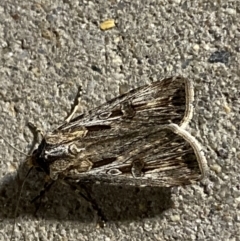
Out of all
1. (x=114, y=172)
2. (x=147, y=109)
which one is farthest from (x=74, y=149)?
(x=147, y=109)

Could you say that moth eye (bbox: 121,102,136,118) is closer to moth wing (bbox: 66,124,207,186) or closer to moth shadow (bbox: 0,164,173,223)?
moth wing (bbox: 66,124,207,186)

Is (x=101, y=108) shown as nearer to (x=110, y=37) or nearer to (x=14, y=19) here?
(x=110, y=37)

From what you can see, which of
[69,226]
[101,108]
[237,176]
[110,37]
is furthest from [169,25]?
[69,226]

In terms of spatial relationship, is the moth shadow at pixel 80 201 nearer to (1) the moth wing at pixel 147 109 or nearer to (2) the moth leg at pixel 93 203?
(2) the moth leg at pixel 93 203

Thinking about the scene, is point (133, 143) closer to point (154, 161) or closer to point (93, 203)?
point (154, 161)

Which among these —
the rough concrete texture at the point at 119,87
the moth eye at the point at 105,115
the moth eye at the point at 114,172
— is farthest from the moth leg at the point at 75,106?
the moth eye at the point at 114,172

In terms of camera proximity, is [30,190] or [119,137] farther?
[30,190]
